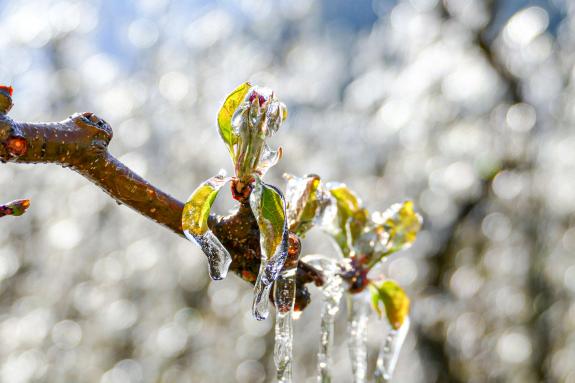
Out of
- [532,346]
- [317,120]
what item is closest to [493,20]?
[317,120]

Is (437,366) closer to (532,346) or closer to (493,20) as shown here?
(532,346)

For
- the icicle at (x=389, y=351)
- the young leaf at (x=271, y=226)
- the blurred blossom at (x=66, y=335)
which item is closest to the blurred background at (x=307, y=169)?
the blurred blossom at (x=66, y=335)

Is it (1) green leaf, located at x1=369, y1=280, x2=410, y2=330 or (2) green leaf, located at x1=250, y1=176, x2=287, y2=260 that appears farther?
(1) green leaf, located at x1=369, y1=280, x2=410, y2=330

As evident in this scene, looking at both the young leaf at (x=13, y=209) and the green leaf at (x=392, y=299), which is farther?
the green leaf at (x=392, y=299)

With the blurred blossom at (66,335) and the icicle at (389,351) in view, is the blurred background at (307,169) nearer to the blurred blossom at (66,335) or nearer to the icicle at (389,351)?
the blurred blossom at (66,335)

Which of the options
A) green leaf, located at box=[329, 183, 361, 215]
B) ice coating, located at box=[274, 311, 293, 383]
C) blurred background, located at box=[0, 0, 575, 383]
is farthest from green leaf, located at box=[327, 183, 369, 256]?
blurred background, located at box=[0, 0, 575, 383]

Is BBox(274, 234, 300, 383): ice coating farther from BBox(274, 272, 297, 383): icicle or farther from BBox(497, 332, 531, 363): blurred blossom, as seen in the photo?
BBox(497, 332, 531, 363): blurred blossom
